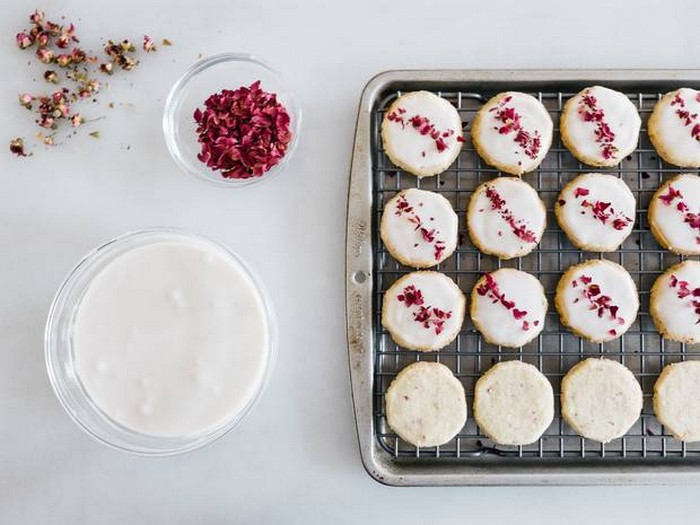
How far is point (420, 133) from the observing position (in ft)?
5.49

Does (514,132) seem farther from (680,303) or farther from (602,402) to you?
(602,402)

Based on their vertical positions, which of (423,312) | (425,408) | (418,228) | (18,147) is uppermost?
(18,147)

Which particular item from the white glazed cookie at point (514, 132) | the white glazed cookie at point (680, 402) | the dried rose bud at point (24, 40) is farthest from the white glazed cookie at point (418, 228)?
the dried rose bud at point (24, 40)

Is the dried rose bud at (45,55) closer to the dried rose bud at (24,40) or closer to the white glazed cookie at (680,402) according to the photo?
the dried rose bud at (24,40)

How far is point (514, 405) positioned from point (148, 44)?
1.15 meters

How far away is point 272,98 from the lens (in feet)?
5.64

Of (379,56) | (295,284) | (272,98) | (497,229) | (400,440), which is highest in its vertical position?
(379,56)

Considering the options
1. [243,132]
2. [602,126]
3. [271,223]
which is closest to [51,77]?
[243,132]

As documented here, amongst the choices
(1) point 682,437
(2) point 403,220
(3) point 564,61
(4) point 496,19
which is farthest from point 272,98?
(1) point 682,437

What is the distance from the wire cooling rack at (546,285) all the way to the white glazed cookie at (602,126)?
5 cm

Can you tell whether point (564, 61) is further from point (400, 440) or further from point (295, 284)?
point (400, 440)

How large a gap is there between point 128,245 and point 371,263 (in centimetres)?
53

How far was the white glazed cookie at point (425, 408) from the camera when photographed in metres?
1.67

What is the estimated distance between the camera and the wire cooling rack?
1.72m
